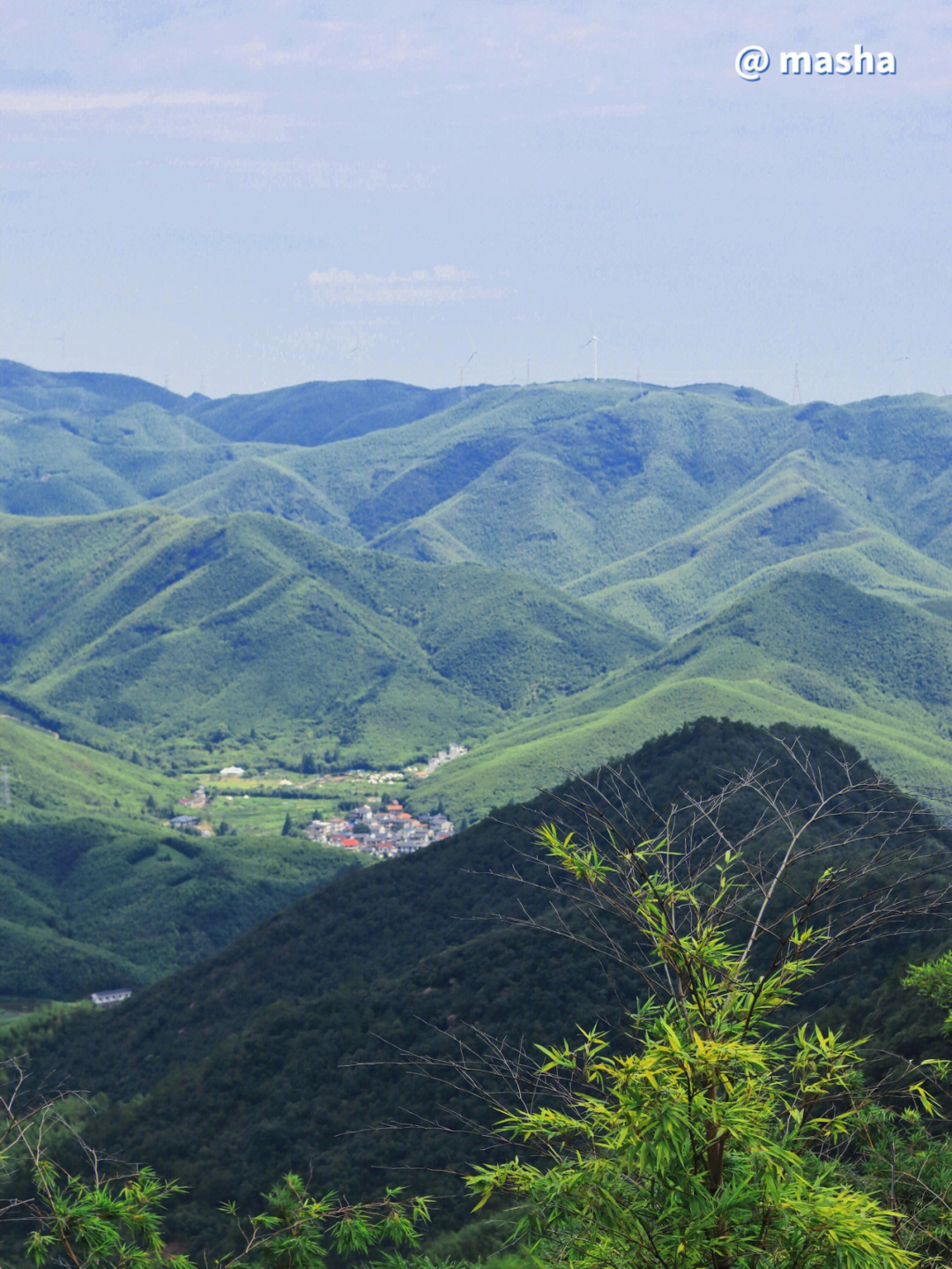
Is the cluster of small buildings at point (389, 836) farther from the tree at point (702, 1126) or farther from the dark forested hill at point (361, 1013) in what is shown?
the tree at point (702, 1126)

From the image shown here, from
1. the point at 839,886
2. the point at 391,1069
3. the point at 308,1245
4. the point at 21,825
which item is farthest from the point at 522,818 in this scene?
the point at 21,825

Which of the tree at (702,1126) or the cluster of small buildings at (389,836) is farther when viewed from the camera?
the cluster of small buildings at (389,836)

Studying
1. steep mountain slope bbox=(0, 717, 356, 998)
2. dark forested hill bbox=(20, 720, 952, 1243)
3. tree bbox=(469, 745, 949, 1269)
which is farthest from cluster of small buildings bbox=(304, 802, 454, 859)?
tree bbox=(469, 745, 949, 1269)

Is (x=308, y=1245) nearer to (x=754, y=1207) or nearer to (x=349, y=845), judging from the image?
(x=754, y=1207)

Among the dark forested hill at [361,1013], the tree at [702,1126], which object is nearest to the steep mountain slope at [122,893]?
the dark forested hill at [361,1013]

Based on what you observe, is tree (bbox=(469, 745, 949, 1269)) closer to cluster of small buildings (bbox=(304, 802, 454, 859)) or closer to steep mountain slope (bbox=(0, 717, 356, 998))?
steep mountain slope (bbox=(0, 717, 356, 998))

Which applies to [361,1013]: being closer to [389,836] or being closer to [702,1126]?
[702,1126]

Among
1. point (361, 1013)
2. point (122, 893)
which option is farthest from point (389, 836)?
point (361, 1013)

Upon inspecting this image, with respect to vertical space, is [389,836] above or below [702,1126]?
below

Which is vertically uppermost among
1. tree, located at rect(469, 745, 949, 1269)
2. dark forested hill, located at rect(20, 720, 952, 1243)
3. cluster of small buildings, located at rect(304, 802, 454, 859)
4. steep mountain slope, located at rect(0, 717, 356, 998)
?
tree, located at rect(469, 745, 949, 1269)
